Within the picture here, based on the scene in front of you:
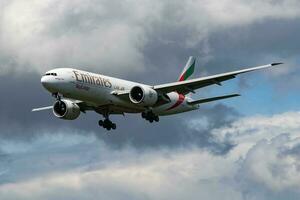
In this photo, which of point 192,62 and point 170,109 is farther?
point 192,62

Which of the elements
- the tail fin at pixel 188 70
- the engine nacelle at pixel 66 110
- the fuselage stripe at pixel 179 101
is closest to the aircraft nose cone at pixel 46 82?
the engine nacelle at pixel 66 110

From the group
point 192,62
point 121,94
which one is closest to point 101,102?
point 121,94

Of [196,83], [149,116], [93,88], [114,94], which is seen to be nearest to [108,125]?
[149,116]

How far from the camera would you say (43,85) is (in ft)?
300

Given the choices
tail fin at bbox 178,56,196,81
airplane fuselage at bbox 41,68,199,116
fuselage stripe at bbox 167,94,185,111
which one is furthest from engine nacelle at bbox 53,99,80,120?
tail fin at bbox 178,56,196,81

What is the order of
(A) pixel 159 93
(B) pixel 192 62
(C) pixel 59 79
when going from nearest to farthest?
(C) pixel 59 79
(A) pixel 159 93
(B) pixel 192 62

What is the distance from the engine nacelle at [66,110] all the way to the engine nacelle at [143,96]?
21.8 ft

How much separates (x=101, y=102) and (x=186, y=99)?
11.4 m

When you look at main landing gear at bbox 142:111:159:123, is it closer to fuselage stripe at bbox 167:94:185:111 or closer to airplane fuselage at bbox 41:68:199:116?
airplane fuselage at bbox 41:68:199:116

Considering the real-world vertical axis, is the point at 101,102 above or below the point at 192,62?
below

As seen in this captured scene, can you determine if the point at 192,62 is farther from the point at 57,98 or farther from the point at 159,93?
the point at 57,98

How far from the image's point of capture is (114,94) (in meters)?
95.2

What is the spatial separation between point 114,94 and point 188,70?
1735 centimetres

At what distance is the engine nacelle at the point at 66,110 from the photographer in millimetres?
97938
